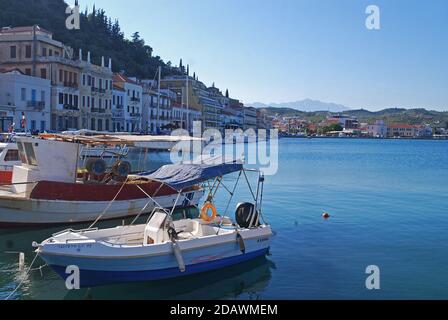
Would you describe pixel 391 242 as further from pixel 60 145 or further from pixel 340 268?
pixel 60 145

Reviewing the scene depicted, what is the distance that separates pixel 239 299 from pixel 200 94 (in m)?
111

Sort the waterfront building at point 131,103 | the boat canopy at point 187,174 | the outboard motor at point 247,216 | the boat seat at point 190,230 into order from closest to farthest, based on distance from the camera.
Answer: the boat canopy at point 187,174, the boat seat at point 190,230, the outboard motor at point 247,216, the waterfront building at point 131,103

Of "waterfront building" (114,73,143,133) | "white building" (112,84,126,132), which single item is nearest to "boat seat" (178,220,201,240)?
"white building" (112,84,126,132)

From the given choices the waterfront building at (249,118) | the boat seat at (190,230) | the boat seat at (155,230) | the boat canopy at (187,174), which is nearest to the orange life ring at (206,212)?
the boat seat at (190,230)

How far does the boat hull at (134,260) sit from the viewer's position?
1167cm

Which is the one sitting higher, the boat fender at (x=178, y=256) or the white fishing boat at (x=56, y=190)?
the white fishing boat at (x=56, y=190)

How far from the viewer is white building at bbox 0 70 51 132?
45688mm

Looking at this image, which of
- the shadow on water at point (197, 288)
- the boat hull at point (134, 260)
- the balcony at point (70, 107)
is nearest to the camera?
the boat hull at point (134, 260)

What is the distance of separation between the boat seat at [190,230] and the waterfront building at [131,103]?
184 feet

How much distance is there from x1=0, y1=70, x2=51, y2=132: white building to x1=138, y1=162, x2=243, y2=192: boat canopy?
32.9m

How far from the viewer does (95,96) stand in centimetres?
6122

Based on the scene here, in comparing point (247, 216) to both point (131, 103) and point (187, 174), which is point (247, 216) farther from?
point (131, 103)

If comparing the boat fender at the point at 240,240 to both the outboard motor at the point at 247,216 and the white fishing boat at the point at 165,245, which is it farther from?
the outboard motor at the point at 247,216
